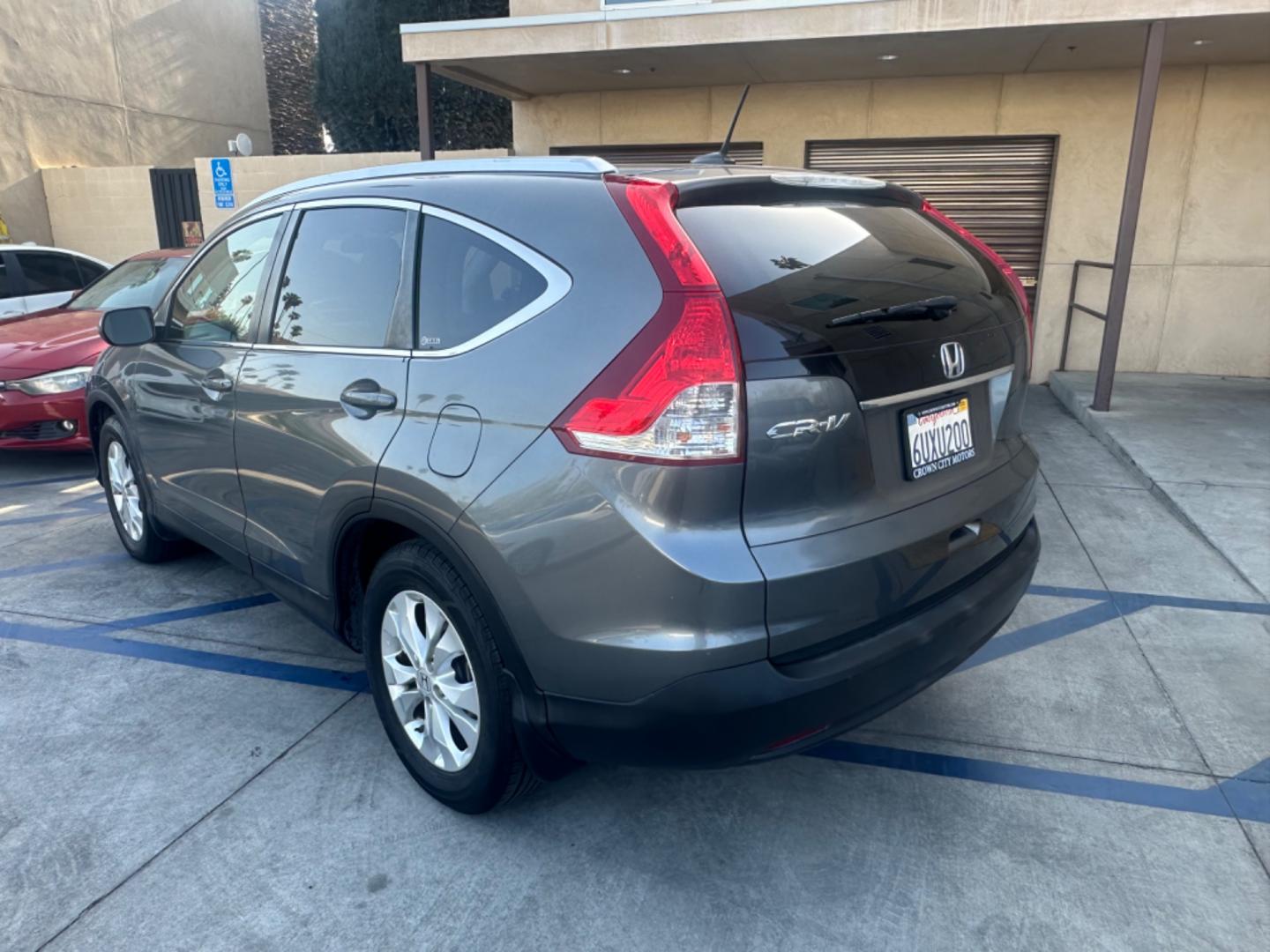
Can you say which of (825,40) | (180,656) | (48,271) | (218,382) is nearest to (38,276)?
(48,271)

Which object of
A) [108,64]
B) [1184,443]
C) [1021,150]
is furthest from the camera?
[108,64]

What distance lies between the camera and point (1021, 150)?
9227 millimetres

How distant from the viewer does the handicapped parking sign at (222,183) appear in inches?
499

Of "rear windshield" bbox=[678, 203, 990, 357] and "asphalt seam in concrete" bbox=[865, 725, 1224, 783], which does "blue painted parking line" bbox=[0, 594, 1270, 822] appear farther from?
"rear windshield" bbox=[678, 203, 990, 357]

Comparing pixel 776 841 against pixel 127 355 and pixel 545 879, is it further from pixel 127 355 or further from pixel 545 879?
pixel 127 355

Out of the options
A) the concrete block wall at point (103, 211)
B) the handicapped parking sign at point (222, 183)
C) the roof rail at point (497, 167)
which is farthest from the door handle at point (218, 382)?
the concrete block wall at point (103, 211)

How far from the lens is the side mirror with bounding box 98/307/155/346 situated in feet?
12.7

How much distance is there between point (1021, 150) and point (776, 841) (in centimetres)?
861

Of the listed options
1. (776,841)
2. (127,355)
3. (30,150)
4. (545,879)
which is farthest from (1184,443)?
(30,150)

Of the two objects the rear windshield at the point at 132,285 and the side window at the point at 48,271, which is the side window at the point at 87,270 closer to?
the side window at the point at 48,271

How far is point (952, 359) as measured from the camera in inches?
98.5

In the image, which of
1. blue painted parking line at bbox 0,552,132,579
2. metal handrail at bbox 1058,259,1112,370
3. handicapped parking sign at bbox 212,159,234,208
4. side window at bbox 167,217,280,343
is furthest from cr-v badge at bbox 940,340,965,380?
handicapped parking sign at bbox 212,159,234,208

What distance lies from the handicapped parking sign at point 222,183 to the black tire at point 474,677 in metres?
11.8

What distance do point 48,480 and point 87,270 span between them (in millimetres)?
4122
